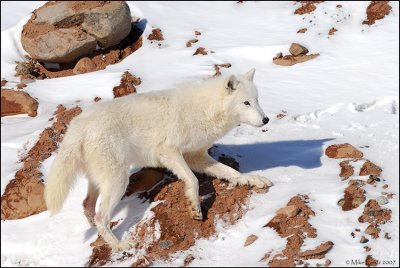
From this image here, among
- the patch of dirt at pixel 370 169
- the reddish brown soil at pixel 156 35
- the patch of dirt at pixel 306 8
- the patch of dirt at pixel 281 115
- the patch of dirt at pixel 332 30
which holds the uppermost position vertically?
the patch of dirt at pixel 306 8

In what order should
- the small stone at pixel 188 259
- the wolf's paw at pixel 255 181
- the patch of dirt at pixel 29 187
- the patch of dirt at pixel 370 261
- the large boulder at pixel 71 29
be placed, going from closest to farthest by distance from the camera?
1. the patch of dirt at pixel 370 261
2. the small stone at pixel 188 259
3. the wolf's paw at pixel 255 181
4. the patch of dirt at pixel 29 187
5. the large boulder at pixel 71 29

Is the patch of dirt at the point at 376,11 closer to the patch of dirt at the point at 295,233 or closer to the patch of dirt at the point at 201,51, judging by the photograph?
the patch of dirt at the point at 201,51

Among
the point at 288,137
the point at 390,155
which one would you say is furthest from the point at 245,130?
the point at 390,155

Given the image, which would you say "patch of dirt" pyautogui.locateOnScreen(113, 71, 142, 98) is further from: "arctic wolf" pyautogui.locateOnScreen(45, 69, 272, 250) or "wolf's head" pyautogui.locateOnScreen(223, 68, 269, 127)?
"wolf's head" pyautogui.locateOnScreen(223, 68, 269, 127)

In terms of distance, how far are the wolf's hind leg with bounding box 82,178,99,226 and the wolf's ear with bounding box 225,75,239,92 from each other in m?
2.57

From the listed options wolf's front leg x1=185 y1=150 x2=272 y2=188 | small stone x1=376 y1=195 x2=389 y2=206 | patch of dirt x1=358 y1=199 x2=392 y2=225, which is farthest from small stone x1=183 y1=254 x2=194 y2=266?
small stone x1=376 y1=195 x2=389 y2=206

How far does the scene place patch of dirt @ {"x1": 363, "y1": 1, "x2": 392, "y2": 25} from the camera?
1458cm

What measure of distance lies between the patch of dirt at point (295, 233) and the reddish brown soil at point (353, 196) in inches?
20.2

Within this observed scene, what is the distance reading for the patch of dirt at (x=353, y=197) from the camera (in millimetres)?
6438

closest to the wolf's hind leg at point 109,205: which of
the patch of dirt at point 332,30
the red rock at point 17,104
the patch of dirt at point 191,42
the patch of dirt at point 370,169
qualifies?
the patch of dirt at point 370,169

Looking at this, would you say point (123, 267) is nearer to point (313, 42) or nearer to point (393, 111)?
point (393, 111)

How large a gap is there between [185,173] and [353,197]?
2387 mm

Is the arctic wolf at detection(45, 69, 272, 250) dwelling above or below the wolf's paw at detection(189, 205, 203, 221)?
above

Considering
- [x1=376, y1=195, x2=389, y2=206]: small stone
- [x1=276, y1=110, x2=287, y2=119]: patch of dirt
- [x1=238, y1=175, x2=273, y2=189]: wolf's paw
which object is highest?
[x1=376, y1=195, x2=389, y2=206]: small stone
